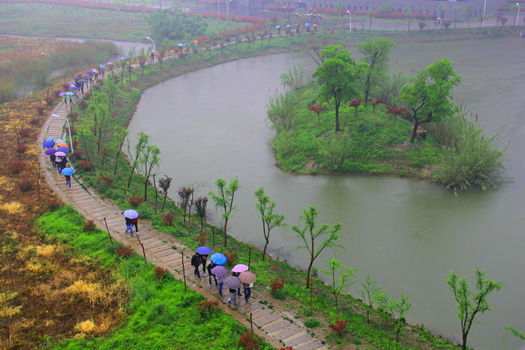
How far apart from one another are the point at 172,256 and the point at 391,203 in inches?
548

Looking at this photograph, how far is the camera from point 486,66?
185ft

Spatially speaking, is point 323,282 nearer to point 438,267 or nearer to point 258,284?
point 258,284

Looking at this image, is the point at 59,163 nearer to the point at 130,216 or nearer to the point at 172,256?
the point at 130,216

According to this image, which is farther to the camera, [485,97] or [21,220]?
[485,97]

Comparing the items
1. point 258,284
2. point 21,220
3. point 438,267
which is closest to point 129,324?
point 258,284

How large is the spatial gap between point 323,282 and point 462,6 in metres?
78.0

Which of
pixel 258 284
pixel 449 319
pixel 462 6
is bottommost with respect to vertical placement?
A: pixel 449 319

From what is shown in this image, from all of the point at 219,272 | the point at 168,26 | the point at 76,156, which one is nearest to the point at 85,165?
the point at 76,156

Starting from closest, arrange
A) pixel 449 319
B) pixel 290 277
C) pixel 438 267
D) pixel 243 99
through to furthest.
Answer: pixel 449 319 → pixel 290 277 → pixel 438 267 → pixel 243 99

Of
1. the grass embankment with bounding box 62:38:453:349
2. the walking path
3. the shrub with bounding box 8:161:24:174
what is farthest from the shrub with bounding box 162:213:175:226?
the shrub with bounding box 8:161:24:174

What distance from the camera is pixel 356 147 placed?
3291 cm

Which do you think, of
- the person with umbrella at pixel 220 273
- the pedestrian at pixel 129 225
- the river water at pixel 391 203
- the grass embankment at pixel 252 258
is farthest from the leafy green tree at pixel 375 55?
the person with umbrella at pixel 220 273

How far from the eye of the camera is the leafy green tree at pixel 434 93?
30.8 metres

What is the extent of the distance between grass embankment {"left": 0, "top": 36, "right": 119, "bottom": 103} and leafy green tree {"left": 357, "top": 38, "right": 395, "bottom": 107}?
108ft
